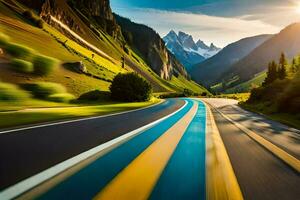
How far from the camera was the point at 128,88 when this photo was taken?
45.0 meters

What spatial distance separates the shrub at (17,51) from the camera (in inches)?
802

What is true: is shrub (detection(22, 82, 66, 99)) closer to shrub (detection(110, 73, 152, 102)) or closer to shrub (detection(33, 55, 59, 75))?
shrub (detection(33, 55, 59, 75))

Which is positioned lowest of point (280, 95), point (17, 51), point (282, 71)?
point (280, 95)

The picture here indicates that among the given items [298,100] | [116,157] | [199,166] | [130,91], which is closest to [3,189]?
[116,157]

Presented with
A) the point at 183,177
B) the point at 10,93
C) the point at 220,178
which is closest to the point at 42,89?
the point at 10,93

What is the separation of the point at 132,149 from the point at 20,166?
292cm

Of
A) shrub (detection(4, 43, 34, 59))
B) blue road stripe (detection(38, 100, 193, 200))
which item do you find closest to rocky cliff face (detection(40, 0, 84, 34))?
shrub (detection(4, 43, 34, 59))

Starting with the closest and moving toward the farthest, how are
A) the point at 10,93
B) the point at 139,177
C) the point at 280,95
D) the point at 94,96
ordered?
the point at 139,177, the point at 10,93, the point at 280,95, the point at 94,96

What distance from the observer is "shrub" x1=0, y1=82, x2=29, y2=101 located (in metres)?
17.9

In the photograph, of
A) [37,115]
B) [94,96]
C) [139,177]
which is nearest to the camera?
[139,177]

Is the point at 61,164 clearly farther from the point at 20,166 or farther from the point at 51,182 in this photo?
the point at 51,182

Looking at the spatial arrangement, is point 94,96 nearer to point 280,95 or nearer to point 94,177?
point 280,95

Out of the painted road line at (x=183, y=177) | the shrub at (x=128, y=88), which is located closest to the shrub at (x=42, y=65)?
the painted road line at (x=183, y=177)

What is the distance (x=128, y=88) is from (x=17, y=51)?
80.6 feet
